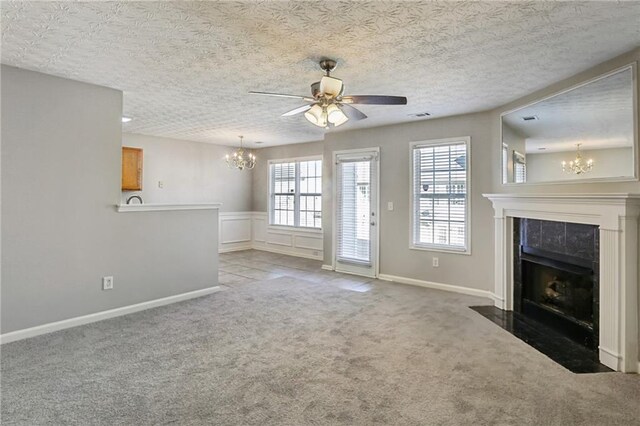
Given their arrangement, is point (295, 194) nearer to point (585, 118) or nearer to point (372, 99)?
point (372, 99)

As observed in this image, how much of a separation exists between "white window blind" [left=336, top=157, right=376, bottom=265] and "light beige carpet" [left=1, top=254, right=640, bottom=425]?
2063 millimetres

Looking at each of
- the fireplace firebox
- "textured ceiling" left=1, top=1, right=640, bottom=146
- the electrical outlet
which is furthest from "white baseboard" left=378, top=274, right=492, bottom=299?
the electrical outlet

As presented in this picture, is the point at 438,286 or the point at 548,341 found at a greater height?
the point at 438,286

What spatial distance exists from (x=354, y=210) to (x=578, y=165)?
3.24 m

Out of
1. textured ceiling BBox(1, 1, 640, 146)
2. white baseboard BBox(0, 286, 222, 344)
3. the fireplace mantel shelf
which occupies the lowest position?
white baseboard BBox(0, 286, 222, 344)

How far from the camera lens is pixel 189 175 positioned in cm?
739

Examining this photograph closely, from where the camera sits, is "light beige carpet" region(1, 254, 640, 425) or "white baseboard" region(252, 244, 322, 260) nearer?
"light beige carpet" region(1, 254, 640, 425)

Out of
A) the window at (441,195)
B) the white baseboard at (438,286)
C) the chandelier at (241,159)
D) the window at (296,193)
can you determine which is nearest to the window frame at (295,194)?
the window at (296,193)

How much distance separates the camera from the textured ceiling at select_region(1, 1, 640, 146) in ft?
6.96

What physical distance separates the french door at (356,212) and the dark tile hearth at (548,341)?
2.03m

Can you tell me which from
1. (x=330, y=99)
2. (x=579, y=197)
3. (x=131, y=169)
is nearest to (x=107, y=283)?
→ (x=330, y=99)

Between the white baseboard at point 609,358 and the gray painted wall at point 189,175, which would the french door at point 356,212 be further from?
the gray painted wall at point 189,175

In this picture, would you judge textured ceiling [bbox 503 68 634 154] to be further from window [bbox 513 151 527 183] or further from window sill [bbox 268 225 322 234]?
window sill [bbox 268 225 322 234]

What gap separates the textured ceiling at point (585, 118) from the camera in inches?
107
